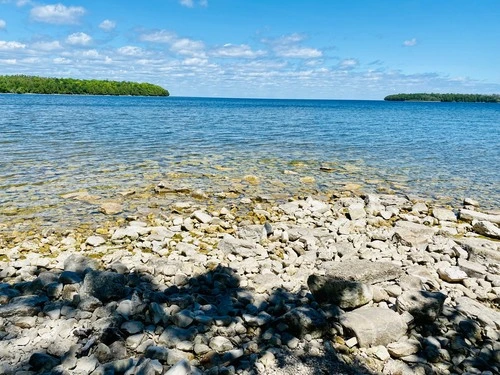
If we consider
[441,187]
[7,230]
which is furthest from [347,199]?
[7,230]

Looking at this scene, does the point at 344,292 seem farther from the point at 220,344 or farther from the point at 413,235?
the point at 413,235

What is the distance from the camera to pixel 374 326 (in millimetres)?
4777

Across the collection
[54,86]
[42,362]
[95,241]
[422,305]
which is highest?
[54,86]

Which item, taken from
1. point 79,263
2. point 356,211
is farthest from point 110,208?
point 356,211

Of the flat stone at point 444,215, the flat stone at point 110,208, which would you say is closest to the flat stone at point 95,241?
the flat stone at point 110,208

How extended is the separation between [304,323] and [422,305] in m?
1.76

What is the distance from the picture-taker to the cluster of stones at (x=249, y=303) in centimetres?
436

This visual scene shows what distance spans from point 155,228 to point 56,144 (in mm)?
16593

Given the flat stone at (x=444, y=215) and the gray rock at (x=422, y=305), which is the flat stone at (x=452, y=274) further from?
the flat stone at (x=444, y=215)

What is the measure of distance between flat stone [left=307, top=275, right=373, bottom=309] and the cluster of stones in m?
0.02

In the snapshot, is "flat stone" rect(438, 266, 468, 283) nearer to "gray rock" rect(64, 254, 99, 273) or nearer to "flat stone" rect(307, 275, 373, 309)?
"flat stone" rect(307, 275, 373, 309)

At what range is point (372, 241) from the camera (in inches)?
342

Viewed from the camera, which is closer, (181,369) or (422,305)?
(181,369)

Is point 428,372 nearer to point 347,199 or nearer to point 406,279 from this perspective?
point 406,279
